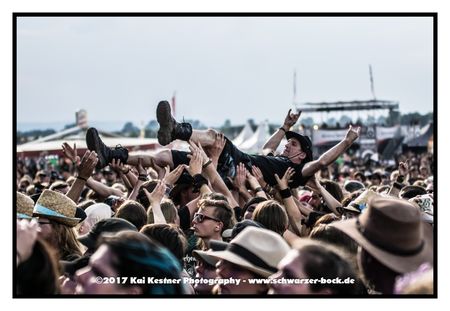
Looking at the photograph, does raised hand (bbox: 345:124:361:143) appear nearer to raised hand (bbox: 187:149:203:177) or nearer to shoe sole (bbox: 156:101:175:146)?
raised hand (bbox: 187:149:203:177)

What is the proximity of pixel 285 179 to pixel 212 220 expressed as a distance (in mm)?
1491

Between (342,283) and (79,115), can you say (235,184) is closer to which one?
(79,115)

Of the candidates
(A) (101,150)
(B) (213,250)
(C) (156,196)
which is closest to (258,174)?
(A) (101,150)

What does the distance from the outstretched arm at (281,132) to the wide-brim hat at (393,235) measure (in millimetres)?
3940

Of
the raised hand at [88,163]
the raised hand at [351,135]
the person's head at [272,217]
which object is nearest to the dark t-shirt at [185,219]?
the raised hand at [88,163]

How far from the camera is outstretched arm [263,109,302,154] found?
796cm

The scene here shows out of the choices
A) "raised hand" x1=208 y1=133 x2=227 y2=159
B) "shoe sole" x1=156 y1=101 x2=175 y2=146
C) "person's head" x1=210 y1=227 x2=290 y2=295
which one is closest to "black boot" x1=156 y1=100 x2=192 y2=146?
"shoe sole" x1=156 y1=101 x2=175 y2=146

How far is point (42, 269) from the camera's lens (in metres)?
3.59

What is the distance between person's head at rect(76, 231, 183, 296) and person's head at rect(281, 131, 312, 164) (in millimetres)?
4015

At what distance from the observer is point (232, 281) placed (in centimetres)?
450

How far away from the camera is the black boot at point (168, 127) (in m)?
7.09

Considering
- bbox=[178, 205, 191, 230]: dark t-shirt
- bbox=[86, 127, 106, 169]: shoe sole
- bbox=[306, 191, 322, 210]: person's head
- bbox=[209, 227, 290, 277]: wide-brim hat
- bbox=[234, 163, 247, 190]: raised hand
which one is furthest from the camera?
bbox=[306, 191, 322, 210]: person's head
